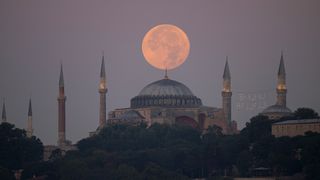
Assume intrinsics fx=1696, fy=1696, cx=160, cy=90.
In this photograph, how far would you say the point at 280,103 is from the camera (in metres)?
149

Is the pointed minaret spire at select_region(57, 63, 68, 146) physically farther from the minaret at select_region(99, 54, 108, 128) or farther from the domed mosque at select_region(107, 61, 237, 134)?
the domed mosque at select_region(107, 61, 237, 134)

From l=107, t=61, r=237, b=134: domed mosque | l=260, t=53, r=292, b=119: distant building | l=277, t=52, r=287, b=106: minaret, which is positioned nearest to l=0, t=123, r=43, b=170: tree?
l=107, t=61, r=237, b=134: domed mosque

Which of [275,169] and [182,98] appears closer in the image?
[275,169]

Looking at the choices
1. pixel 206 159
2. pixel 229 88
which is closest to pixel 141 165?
pixel 206 159

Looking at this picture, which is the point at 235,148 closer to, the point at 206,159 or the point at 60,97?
the point at 206,159

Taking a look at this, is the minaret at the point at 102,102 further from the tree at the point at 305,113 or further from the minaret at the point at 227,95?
the tree at the point at 305,113

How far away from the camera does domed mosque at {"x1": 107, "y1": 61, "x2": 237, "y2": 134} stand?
494 ft

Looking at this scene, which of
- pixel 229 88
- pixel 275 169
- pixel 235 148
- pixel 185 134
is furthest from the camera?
pixel 229 88

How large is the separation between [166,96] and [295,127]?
23.4 m

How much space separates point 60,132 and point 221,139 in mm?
23794

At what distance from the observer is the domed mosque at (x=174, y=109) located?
150500 millimetres

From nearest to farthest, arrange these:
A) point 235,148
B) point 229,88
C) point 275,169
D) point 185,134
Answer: point 275,169, point 235,148, point 185,134, point 229,88

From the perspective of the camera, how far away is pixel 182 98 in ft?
504

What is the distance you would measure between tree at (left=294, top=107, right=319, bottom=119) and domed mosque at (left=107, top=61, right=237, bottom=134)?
11.1 meters
